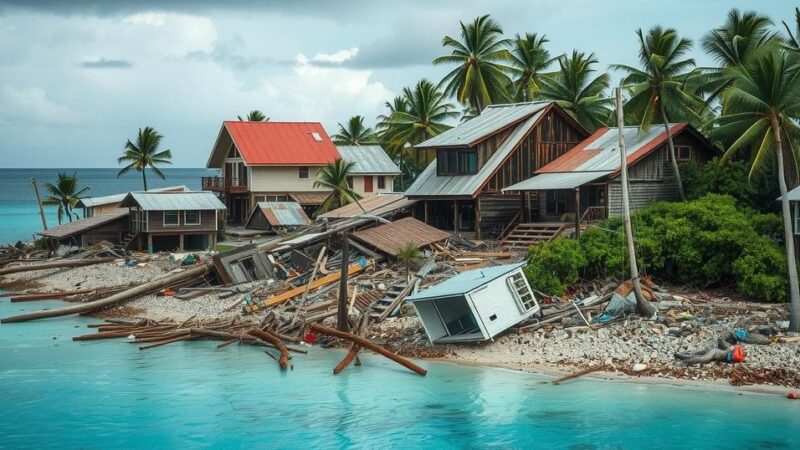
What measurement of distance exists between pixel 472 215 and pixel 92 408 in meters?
26.5

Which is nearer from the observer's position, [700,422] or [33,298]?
[700,422]

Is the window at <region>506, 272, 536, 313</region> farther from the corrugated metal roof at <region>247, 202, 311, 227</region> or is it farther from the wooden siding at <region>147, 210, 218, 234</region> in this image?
the wooden siding at <region>147, 210, 218, 234</region>

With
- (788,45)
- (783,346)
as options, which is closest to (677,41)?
(788,45)

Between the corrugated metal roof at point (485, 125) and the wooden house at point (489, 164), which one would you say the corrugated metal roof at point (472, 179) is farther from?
the corrugated metal roof at point (485, 125)

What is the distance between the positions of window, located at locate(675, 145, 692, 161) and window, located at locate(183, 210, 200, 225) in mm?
27290

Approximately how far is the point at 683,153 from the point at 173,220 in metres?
28.7

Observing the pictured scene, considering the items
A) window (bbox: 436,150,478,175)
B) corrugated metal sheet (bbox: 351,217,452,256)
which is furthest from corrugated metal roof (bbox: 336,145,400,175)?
corrugated metal sheet (bbox: 351,217,452,256)

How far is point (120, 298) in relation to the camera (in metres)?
44.1

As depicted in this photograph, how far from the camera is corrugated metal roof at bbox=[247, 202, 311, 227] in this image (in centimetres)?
6006

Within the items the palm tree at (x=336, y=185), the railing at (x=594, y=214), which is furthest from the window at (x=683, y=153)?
the palm tree at (x=336, y=185)

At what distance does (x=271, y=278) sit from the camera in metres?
44.6

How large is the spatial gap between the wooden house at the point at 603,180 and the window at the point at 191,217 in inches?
763

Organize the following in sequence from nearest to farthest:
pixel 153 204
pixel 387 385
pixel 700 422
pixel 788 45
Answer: pixel 700 422, pixel 387 385, pixel 788 45, pixel 153 204

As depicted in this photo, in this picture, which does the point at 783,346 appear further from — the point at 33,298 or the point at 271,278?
the point at 33,298
